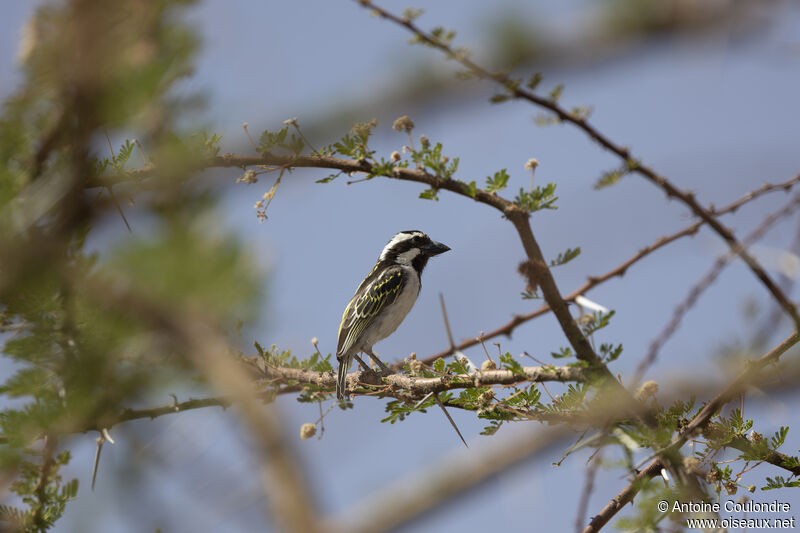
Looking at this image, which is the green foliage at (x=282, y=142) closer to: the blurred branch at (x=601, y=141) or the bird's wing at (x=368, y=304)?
the blurred branch at (x=601, y=141)

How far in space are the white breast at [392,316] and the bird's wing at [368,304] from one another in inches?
2.3

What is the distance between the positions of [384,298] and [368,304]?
202mm

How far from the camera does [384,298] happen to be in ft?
26.1

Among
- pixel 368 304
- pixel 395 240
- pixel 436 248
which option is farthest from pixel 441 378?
pixel 395 240

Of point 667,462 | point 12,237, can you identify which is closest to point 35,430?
point 12,237

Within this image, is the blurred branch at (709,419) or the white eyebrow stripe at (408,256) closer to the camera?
the blurred branch at (709,419)

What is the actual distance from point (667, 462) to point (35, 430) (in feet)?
8.84

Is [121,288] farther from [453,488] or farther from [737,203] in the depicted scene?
[453,488]

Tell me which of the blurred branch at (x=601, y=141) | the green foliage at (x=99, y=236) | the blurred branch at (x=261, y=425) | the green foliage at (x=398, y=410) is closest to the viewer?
the blurred branch at (x=261, y=425)

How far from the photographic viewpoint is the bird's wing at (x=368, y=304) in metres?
7.71

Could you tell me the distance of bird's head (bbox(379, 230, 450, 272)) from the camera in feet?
27.8

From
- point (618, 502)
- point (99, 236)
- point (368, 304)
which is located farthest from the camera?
point (368, 304)

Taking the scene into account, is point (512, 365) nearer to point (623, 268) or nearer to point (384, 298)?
point (623, 268)

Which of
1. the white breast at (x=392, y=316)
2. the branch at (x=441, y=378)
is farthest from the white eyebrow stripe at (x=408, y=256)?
the branch at (x=441, y=378)
